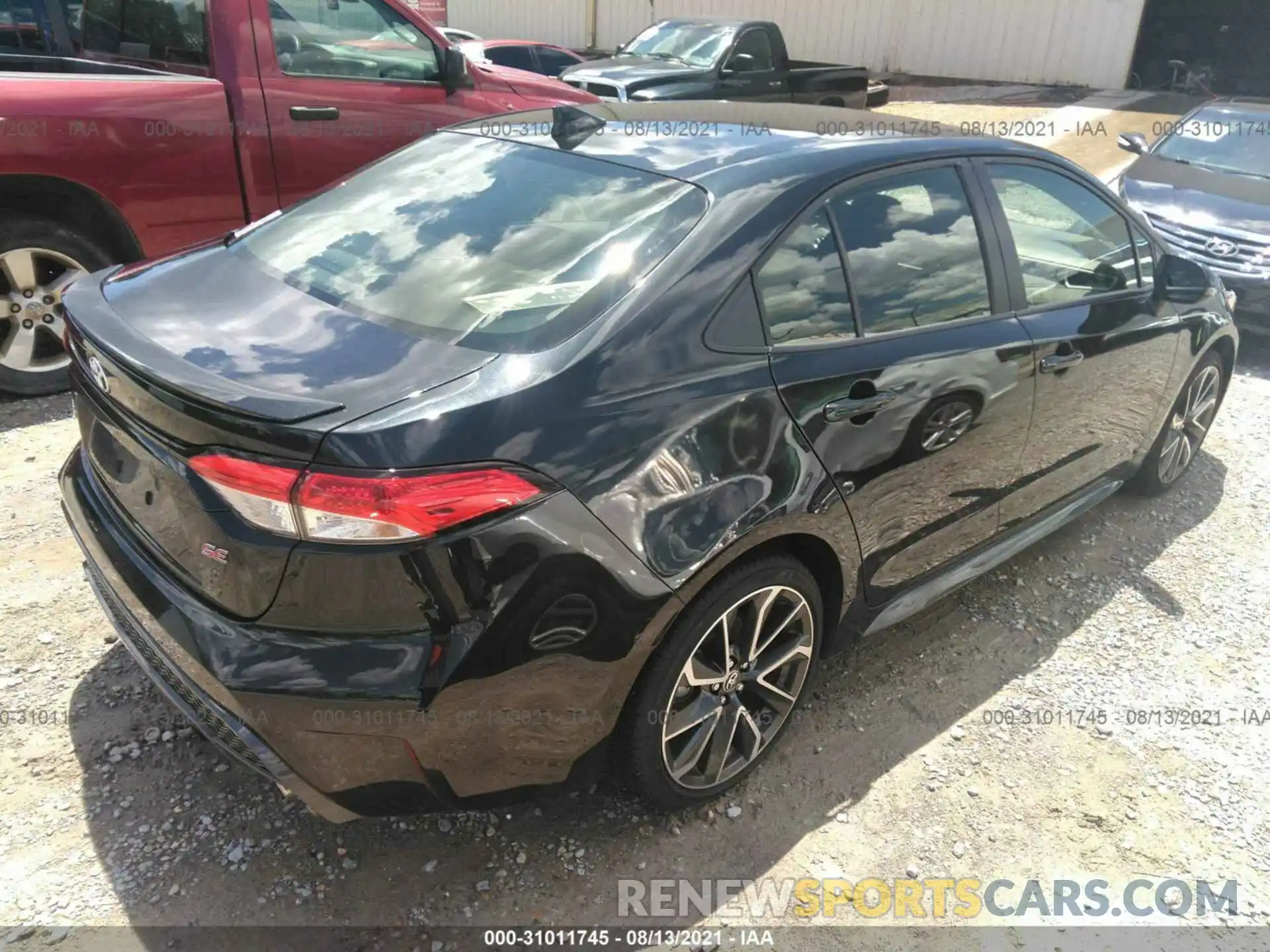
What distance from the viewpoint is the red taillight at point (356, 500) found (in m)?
1.77

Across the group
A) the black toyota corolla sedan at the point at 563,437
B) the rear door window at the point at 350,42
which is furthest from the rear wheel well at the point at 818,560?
the rear door window at the point at 350,42

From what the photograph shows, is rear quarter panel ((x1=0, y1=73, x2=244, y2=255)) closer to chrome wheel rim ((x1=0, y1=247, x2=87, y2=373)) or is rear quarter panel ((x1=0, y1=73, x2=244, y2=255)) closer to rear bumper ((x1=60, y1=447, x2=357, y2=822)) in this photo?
chrome wheel rim ((x1=0, y1=247, x2=87, y2=373))

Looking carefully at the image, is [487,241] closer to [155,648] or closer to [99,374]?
[99,374]

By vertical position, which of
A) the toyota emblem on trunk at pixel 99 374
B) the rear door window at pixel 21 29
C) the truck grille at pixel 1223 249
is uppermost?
the rear door window at pixel 21 29

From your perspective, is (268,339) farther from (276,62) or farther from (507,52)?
(507,52)

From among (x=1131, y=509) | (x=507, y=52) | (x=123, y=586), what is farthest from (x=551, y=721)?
(x=507, y=52)

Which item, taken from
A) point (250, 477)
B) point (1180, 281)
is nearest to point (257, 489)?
point (250, 477)

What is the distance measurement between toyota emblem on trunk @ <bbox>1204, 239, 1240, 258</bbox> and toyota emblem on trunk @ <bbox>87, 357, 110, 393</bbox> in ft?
23.3

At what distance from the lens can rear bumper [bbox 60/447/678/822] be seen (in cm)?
183

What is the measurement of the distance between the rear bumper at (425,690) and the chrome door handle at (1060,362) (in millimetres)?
1726

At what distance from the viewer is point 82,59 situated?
5.01 meters

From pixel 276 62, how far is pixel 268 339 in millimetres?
3594

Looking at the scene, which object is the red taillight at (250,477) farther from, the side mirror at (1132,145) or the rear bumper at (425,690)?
the side mirror at (1132,145)

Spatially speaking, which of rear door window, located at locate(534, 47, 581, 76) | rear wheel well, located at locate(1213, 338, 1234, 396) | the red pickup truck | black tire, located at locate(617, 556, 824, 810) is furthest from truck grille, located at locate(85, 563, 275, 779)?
rear door window, located at locate(534, 47, 581, 76)
